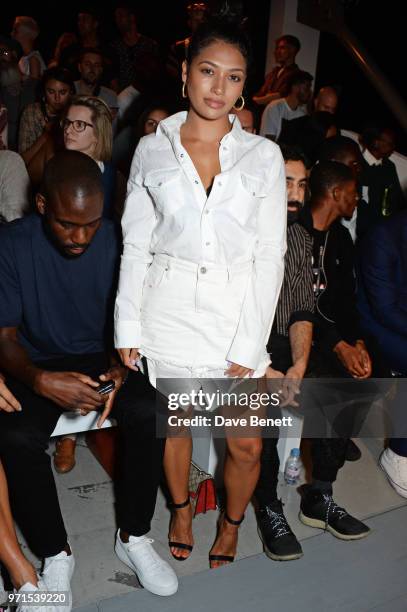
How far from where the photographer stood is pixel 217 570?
6.28ft

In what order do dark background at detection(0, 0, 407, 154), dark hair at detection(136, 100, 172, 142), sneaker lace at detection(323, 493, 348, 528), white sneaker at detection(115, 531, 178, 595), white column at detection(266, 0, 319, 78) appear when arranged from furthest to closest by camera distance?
dark background at detection(0, 0, 407, 154), white column at detection(266, 0, 319, 78), dark hair at detection(136, 100, 172, 142), sneaker lace at detection(323, 493, 348, 528), white sneaker at detection(115, 531, 178, 595)

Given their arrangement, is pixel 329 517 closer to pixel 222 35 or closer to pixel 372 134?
pixel 222 35

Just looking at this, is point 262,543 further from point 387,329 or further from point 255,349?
point 387,329

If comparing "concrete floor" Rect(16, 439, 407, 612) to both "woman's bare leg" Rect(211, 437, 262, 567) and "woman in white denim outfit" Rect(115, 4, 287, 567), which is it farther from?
"woman in white denim outfit" Rect(115, 4, 287, 567)

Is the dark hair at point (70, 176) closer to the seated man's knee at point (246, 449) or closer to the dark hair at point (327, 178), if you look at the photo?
the seated man's knee at point (246, 449)

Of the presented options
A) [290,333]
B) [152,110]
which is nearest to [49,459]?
[290,333]

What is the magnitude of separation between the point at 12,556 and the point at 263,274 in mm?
1138

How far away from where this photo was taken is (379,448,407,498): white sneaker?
2.44m

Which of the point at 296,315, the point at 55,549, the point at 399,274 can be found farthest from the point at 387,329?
the point at 55,549

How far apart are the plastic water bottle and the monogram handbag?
38 cm

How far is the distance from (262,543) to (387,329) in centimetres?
112

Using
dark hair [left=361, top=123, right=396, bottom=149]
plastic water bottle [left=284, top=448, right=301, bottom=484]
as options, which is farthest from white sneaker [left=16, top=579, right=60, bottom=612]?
dark hair [left=361, top=123, right=396, bottom=149]

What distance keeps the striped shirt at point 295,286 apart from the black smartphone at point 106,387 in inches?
29.6

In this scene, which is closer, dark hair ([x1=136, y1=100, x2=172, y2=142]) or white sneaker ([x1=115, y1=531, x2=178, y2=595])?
white sneaker ([x1=115, y1=531, x2=178, y2=595])
